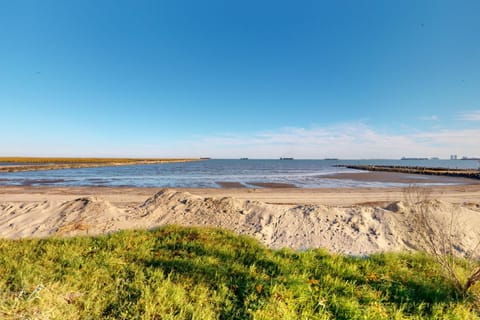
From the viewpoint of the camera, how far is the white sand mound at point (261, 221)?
29.3ft

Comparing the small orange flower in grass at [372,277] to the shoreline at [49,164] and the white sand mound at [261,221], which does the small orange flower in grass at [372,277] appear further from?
the shoreline at [49,164]

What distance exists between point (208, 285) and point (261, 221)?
22.0 ft

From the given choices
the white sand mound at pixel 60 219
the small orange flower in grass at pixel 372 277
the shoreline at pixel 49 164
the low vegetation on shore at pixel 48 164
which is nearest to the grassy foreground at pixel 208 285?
the small orange flower in grass at pixel 372 277

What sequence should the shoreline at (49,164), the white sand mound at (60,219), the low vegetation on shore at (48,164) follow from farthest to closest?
the low vegetation on shore at (48,164) < the shoreline at (49,164) < the white sand mound at (60,219)

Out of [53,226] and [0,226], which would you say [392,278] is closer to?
[53,226]

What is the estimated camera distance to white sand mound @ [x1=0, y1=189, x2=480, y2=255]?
29.3 ft

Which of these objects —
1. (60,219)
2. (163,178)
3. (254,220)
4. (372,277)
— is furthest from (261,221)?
(163,178)

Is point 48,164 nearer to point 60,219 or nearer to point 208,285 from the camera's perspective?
point 60,219

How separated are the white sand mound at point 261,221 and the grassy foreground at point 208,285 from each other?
8.46ft

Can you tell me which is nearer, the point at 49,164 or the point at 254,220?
the point at 254,220

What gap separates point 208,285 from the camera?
14.1 ft

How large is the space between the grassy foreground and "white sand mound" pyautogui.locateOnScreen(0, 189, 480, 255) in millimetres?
2580

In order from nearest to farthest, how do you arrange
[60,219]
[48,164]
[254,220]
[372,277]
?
[372,277] < [60,219] < [254,220] < [48,164]

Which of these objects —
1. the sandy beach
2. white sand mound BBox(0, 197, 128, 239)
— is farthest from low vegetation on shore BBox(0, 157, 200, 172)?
the sandy beach
